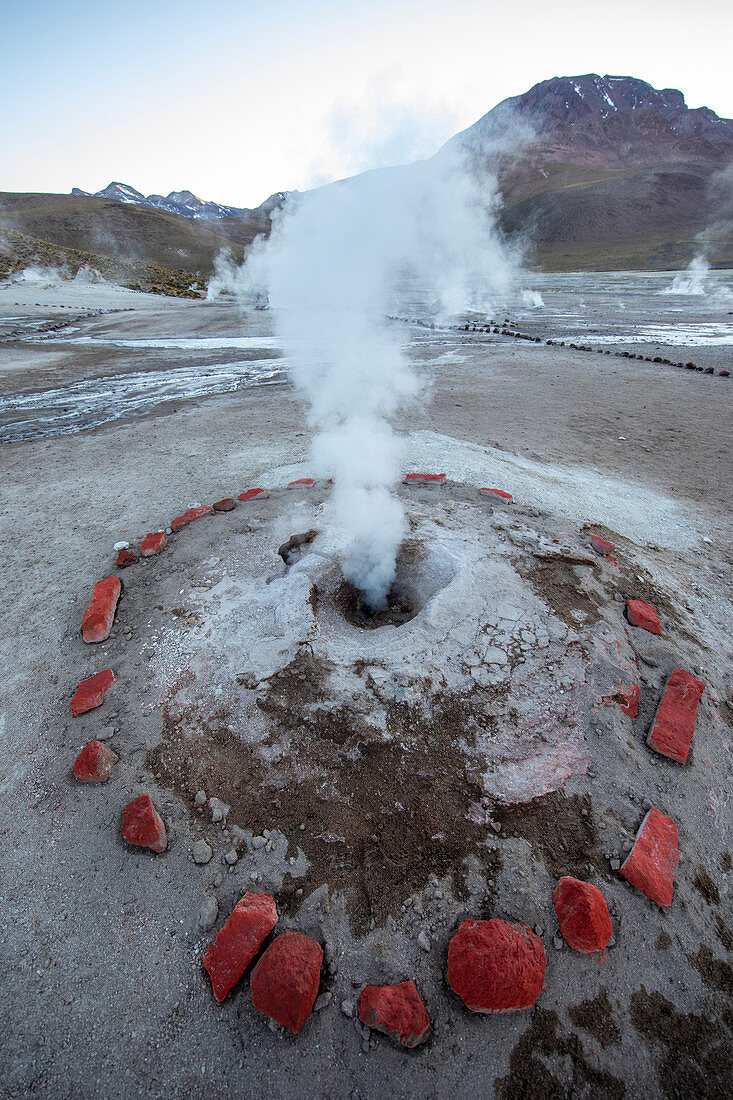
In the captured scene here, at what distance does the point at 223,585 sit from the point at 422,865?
211cm

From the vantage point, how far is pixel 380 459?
438 centimetres

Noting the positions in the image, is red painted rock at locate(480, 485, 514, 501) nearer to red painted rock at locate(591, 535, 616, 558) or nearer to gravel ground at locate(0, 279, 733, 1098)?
gravel ground at locate(0, 279, 733, 1098)

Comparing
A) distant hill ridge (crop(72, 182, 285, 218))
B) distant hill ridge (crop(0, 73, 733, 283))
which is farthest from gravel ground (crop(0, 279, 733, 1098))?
distant hill ridge (crop(72, 182, 285, 218))

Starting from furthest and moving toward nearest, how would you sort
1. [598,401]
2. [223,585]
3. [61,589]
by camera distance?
[598,401], [61,589], [223,585]

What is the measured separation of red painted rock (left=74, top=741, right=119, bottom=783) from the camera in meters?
2.19

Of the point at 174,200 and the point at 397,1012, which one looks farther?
the point at 174,200

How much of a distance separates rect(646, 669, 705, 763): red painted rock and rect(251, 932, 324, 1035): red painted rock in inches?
68.5

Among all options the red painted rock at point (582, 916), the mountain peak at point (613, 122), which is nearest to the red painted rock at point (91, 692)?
the red painted rock at point (582, 916)

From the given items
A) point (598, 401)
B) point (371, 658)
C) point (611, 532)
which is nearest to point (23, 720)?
point (371, 658)

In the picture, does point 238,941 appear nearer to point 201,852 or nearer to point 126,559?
point 201,852

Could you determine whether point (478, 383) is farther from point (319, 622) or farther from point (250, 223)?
point (250, 223)

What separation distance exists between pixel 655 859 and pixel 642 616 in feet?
4.90

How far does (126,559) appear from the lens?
3.69 metres

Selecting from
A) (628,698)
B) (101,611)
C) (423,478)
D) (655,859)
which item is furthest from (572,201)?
(655,859)
